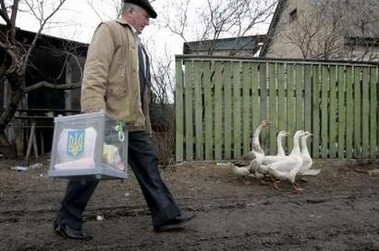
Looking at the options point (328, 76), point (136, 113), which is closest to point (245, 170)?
point (328, 76)

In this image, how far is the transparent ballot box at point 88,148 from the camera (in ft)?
13.3

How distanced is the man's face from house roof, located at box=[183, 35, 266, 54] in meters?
9.88

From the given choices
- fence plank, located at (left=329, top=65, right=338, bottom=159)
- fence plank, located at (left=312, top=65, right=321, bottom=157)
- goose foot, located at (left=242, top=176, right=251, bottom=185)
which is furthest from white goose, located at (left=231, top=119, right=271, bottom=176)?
fence plank, located at (left=329, top=65, right=338, bottom=159)

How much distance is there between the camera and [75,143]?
4.19m

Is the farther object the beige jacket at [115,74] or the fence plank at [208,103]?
the fence plank at [208,103]

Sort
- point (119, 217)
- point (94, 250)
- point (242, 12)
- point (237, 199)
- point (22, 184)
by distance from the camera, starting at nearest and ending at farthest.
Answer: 1. point (94, 250)
2. point (119, 217)
3. point (237, 199)
4. point (22, 184)
5. point (242, 12)

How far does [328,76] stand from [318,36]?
241 inches

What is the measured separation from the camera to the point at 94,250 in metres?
4.33

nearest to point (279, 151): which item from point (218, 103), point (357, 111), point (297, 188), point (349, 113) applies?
point (297, 188)

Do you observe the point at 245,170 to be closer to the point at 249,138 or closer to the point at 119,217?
the point at 249,138

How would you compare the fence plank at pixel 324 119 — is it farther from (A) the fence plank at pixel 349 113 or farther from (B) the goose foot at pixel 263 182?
(B) the goose foot at pixel 263 182

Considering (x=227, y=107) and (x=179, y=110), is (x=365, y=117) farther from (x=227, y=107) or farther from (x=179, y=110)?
(x=179, y=110)

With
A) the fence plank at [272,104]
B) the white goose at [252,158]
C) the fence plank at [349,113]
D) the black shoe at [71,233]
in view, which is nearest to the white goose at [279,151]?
the white goose at [252,158]

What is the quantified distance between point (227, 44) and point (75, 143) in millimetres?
11909
